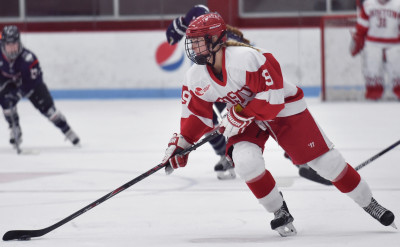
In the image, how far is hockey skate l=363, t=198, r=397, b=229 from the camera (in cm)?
275

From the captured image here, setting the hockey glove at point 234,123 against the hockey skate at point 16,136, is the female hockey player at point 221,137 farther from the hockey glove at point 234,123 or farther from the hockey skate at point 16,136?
the hockey skate at point 16,136

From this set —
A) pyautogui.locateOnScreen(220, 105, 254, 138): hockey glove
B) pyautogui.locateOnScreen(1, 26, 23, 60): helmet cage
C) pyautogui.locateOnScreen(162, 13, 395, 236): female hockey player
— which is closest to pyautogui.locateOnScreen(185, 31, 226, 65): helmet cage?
pyautogui.locateOnScreen(162, 13, 395, 236): female hockey player

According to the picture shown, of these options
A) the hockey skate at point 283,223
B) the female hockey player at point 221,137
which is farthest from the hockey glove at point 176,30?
the hockey skate at point 283,223

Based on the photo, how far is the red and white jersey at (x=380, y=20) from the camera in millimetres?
8383

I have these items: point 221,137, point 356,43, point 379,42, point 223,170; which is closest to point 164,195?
Result: point 223,170

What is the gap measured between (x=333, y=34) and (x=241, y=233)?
6.20 metres

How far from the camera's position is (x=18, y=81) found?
5492 mm

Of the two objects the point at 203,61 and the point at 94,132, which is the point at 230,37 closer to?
the point at 203,61

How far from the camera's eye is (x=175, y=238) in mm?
2797

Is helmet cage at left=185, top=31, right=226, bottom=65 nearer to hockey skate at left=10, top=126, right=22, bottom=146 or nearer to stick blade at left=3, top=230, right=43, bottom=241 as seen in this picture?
stick blade at left=3, top=230, right=43, bottom=241

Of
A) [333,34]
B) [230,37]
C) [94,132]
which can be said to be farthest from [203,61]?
[333,34]

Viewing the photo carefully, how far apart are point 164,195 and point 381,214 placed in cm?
123

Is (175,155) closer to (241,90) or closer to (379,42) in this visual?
(241,90)

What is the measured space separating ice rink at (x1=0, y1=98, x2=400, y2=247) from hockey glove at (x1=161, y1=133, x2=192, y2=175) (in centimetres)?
24
